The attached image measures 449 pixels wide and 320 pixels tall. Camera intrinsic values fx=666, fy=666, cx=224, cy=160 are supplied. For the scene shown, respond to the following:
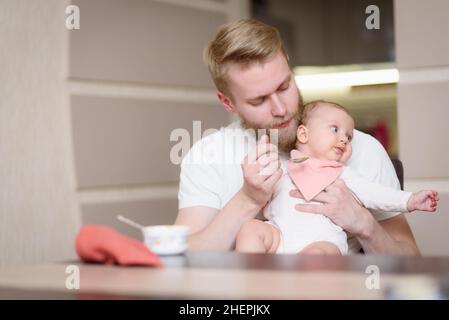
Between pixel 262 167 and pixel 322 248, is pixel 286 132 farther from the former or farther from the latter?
pixel 322 248

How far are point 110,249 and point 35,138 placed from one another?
1.48 metres

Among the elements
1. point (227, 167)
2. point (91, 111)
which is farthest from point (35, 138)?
point (227, 167)

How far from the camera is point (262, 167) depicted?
66.6 inches

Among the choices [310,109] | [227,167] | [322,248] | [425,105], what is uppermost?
[425,105]

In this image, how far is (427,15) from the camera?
9.28ft

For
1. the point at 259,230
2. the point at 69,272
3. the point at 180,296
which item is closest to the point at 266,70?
the point at 259,230

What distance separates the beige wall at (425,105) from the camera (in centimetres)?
277

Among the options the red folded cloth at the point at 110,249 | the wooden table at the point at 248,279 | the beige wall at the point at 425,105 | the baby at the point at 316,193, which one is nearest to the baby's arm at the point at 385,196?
the baby at the point at 316,193

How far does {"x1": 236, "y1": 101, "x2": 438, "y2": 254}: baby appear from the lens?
5.45 ft

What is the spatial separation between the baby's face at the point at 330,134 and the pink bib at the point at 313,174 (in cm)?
3

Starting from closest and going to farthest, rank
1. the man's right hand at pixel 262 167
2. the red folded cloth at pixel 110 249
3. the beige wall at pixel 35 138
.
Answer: the red folded cloth at pixel 110 249 → the man's right hand at pixel 262 167 → the beige wall at pixel 35 138

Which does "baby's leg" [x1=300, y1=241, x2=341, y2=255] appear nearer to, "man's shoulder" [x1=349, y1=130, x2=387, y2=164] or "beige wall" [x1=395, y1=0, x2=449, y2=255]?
"man's shoulder" [x1=349, y1=130, x2=387, y2=164]

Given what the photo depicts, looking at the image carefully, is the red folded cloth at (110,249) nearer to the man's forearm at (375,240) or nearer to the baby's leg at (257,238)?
the baby's leg at (257,238)

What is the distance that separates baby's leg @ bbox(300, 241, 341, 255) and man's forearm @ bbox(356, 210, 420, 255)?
12 centimetres
